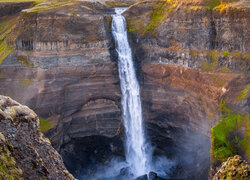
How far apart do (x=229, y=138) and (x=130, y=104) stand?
14.6m

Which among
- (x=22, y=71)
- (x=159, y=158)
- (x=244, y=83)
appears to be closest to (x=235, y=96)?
(x=244, y=83)

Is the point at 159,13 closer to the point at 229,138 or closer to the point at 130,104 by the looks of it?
the point at 130,104

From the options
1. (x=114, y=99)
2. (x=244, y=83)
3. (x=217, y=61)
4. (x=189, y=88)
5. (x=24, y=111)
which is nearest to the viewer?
(x=24, y=111)

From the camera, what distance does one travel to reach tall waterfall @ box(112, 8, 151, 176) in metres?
37.6

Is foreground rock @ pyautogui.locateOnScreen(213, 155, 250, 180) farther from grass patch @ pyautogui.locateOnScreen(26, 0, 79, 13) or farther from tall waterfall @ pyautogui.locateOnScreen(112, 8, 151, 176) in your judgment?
grass patch @ pyautogui.locateOnScreen(26, 0, 79, 13)

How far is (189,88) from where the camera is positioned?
34688mm

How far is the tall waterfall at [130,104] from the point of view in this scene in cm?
3757

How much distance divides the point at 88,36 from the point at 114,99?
8.66m

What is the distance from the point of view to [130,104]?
38.1 m

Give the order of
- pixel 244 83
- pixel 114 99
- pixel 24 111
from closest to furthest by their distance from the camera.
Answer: pixel 24 111
pixel 244 83
pixel 114 99

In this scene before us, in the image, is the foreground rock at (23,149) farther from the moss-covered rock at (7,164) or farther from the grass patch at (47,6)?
the grass patch at (47,6)

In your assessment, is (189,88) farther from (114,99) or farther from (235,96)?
(114,99)

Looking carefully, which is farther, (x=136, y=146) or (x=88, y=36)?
(x=136, y=146)

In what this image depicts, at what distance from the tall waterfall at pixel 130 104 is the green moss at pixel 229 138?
493 inches
